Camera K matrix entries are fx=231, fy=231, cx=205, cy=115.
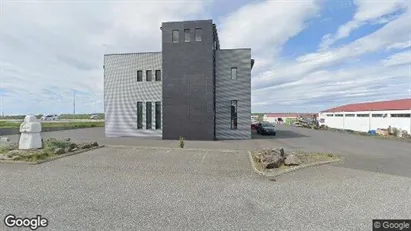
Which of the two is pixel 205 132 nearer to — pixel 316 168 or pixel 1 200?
pixel 316 168

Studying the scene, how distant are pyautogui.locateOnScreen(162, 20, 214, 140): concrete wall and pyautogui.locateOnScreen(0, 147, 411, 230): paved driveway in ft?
32.5

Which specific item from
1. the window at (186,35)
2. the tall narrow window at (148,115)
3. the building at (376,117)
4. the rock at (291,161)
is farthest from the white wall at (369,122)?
the tall narrow window at (148,115)

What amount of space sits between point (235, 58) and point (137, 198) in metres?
17.2

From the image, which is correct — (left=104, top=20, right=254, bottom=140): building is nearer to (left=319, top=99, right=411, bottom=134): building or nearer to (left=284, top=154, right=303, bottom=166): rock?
(left=284, top=154, right=303, bottom=166): rock

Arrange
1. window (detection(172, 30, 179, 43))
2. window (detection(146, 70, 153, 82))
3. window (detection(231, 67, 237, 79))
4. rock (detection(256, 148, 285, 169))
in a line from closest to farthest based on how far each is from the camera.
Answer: rock (detection(256, 148, 285, 169)), window (detection(172, 30, 179, 43)), window (detection(231, 67, 237, 79)), window (detection(146, 70, 153, 82))

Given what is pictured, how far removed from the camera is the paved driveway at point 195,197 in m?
4.62

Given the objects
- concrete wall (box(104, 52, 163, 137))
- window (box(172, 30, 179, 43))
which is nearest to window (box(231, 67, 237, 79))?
window (box(172, 30, 179, 43))

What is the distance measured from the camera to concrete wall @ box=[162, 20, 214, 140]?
1930 cm

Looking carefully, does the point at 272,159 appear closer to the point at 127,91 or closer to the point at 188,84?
the point at 188,84

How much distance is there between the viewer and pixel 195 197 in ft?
19.6

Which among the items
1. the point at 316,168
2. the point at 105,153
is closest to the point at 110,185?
the point at 105,153

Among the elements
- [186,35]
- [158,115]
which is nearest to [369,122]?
[186,35]

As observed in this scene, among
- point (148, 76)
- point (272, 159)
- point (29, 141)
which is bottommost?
point (272, 159)

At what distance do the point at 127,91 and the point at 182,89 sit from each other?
612 centimetres
